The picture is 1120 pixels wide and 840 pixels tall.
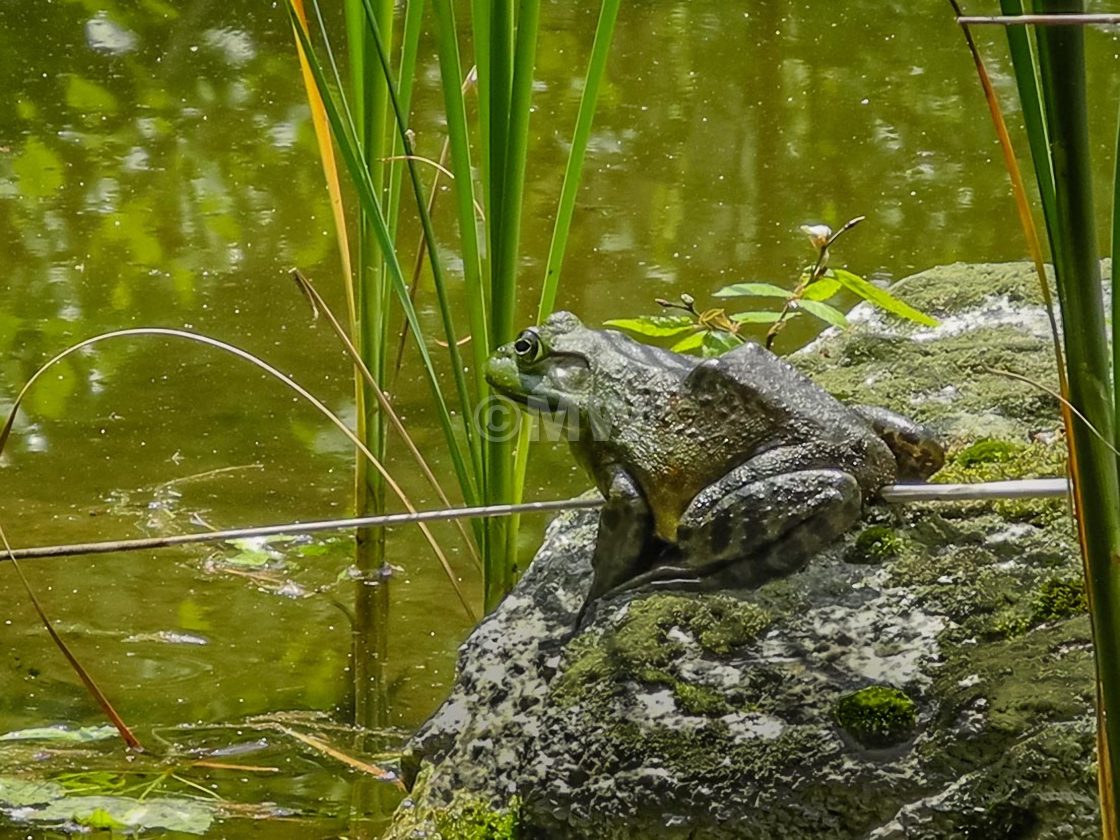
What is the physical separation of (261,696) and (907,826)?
1603 millimetres

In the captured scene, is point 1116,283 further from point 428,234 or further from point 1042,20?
point 428,234

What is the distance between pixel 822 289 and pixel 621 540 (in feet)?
3.02

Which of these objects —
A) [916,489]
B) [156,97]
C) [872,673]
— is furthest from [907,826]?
[156,97]

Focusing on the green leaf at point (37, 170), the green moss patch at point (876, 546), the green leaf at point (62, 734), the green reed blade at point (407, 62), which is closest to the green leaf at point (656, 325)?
the green reed blade at point (407, 62)

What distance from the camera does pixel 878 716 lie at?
1.98m

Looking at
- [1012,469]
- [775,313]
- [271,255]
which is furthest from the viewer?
[271,255]

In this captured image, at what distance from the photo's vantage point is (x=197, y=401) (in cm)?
440

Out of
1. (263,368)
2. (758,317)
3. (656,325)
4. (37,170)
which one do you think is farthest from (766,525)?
(37,170)

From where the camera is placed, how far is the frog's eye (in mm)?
2473

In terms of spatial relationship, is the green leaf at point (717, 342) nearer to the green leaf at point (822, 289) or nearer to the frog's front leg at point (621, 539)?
the green leaf at point (822, 289)

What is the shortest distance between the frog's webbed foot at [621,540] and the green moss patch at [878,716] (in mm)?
446

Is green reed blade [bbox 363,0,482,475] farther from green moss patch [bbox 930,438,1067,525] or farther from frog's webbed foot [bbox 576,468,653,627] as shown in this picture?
green moss patch [bbox 930,438,1067,525]

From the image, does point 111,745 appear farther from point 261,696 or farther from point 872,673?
point 872,673

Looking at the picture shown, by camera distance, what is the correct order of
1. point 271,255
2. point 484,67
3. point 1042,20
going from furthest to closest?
1. point 271,255
2. point 484,67
3. point 1042,20
